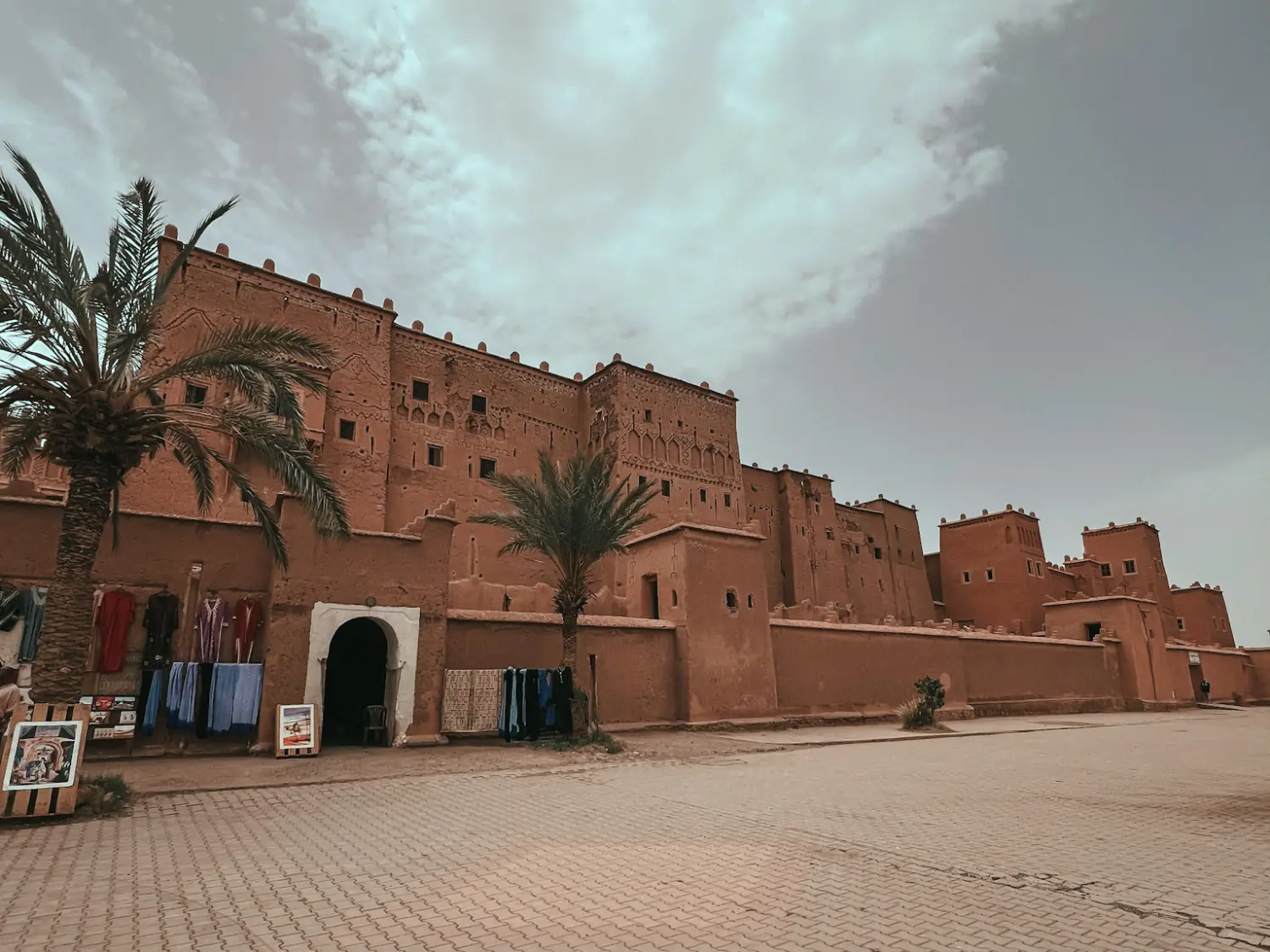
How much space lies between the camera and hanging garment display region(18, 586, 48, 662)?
444 inches

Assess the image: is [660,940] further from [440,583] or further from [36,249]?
[440,583]

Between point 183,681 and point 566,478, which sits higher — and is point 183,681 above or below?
below

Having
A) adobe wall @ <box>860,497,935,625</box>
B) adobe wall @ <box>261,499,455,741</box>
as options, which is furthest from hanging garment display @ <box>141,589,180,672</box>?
adobe wall @ <box>860,497,935,625</box>

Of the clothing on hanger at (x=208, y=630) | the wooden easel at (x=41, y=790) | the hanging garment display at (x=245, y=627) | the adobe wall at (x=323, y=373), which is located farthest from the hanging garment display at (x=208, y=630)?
the adobe wall at (x=323, y=373)

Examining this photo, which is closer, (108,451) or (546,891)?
(546,891)

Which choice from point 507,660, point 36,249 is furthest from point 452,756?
point 36,249

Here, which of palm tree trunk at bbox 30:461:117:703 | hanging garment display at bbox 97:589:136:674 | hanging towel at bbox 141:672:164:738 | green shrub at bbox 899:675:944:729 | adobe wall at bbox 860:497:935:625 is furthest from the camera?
adobe wall at bbox 860:497:935:625

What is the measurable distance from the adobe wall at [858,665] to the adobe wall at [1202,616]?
102ft

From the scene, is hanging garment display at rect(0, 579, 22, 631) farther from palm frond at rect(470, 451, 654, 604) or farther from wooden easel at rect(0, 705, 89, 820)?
palm frond at rect(470, 451, 654, 604)

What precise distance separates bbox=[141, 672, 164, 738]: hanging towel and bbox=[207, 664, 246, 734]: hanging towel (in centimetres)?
75

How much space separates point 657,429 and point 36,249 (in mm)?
25214

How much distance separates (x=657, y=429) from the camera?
32.5m

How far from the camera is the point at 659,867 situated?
5418 mm

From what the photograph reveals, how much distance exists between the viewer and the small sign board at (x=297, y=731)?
11.8 m
